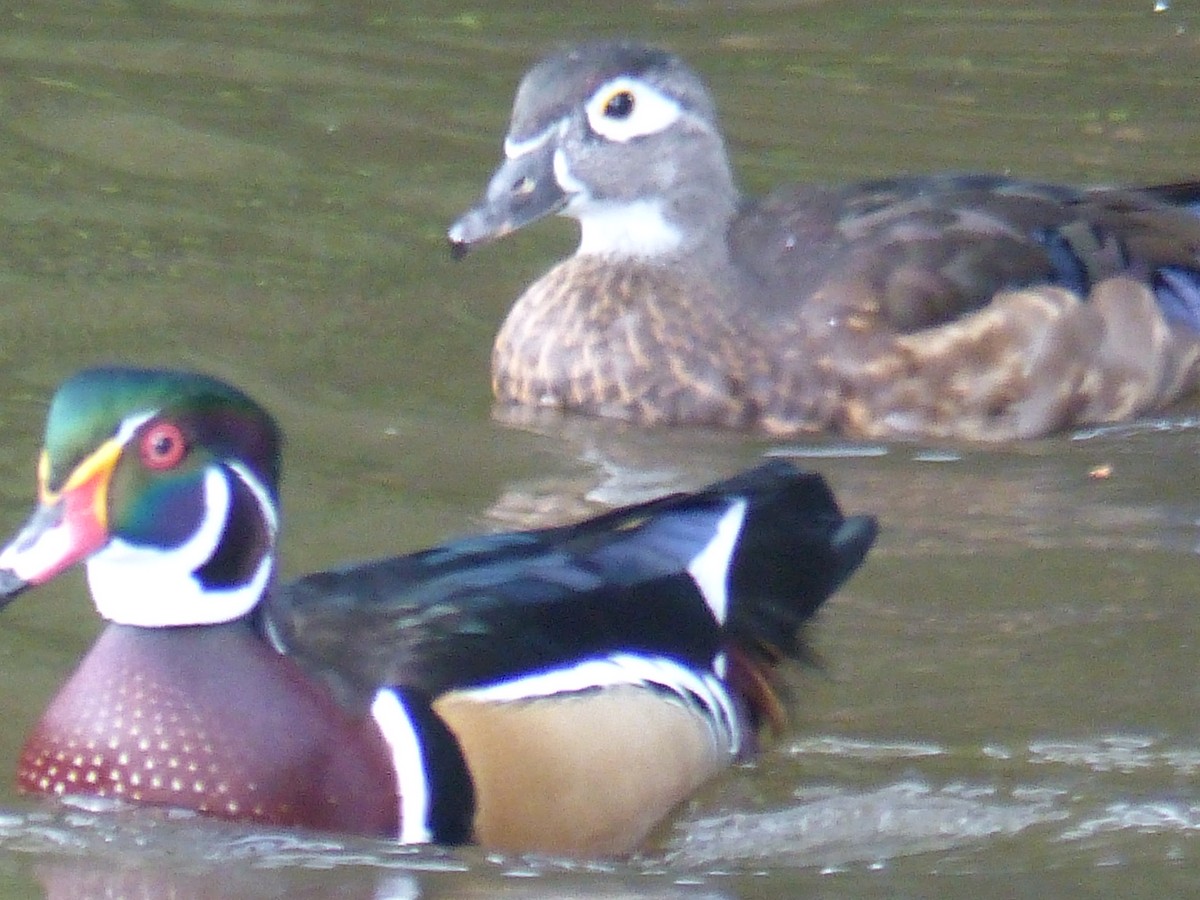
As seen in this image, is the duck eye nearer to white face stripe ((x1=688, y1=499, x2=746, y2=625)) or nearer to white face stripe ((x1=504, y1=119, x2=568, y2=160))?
white face stripe ((x1=504, y1=119, x2=568, y2=160))

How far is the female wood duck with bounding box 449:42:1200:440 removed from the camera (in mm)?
6727

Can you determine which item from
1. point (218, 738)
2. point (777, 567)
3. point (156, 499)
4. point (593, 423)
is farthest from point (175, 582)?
point (593, 423)

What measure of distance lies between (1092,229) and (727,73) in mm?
2482

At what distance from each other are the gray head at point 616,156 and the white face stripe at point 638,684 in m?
2.26

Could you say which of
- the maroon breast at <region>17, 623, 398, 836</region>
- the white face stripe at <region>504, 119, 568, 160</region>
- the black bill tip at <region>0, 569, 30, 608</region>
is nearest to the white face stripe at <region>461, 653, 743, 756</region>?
the maroon breast at <region>17, 623, 398, 836</region>

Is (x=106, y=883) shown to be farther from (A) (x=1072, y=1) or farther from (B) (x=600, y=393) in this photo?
(A) (x=1072, y=1)

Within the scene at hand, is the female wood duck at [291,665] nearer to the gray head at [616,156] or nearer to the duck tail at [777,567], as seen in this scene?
the duck tail at [777,567]

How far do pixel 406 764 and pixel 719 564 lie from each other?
850 mm

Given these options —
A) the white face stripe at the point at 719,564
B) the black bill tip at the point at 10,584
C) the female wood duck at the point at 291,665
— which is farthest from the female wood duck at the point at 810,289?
the black bill tip at the point at 10,584

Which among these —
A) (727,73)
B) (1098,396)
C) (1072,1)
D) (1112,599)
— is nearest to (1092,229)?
(1098,396)

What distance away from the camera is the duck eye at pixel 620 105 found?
23.4 feet

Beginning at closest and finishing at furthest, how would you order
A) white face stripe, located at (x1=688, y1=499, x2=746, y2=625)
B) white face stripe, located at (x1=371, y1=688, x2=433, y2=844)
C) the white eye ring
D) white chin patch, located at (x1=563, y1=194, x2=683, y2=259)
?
white face stripe, located at (x1=371, y1=688, x2=433, y2=844) < white face stripe, located at (x1=688, y1=499, x2=746, y2=625) < the white eye ring < white chin patch, located at (x1=563, y1=194, x2=683, y2=259)

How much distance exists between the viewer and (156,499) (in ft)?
13.7

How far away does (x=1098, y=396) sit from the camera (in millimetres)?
6875
